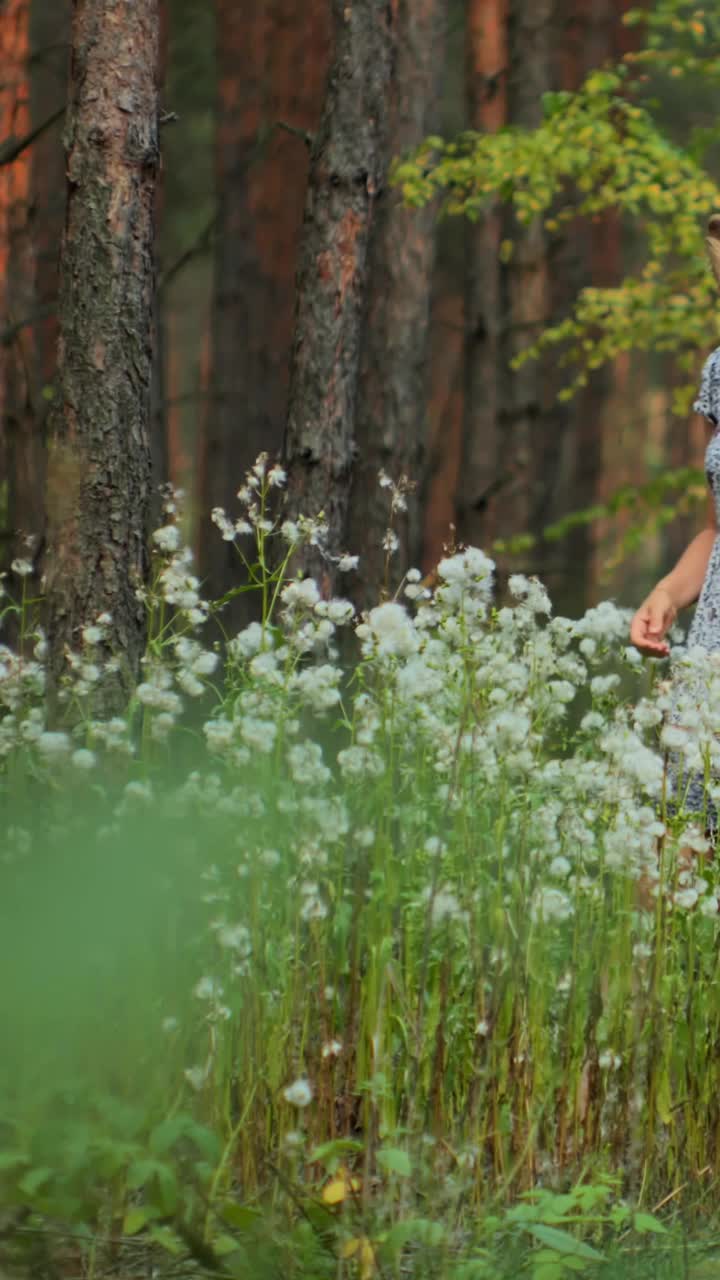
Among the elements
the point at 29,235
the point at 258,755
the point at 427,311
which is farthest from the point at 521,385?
the point at 258,755

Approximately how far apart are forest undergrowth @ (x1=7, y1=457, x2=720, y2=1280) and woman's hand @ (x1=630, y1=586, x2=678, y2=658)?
0.41 meters

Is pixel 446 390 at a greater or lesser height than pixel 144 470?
greater

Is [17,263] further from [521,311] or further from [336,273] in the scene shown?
[336,273]

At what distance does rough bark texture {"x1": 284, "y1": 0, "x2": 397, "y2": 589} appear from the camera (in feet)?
20.1

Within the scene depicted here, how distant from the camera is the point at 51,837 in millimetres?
2645

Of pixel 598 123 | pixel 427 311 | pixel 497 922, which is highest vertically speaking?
pixel 598 123

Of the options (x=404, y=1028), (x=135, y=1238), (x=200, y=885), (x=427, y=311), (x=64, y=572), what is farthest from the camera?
(x=427, y=311)

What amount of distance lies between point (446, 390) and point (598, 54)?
6371mm

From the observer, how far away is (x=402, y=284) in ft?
30.8

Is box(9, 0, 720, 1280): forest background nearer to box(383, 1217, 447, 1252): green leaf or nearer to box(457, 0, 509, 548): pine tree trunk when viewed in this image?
box(383, 1217, 447, 1252): green leaf

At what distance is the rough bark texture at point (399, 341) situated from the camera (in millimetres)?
8984

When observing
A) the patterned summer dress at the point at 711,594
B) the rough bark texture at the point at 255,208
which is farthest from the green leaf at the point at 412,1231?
the rough bark texture at the point at 255,208

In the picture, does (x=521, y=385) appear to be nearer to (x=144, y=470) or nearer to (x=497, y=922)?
(x=144, y=470)

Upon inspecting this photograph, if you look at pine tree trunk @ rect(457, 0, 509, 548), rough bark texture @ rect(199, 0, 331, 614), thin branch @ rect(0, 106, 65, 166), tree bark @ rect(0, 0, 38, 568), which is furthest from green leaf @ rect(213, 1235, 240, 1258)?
rough bark texture @ rect(199, 0, 331, 614)
